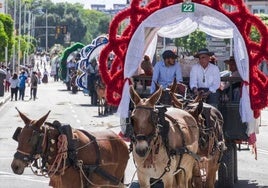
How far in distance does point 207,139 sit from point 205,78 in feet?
6.48

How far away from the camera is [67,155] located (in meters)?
10.9

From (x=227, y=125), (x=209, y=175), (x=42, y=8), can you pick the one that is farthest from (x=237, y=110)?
(x=42, y=8)

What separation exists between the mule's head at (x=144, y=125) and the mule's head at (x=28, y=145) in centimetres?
109

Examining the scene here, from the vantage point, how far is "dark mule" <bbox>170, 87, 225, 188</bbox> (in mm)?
12922

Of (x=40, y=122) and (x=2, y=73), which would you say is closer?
(x=40, y=122)

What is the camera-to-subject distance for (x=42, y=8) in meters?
198

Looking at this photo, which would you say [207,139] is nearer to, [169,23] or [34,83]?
[169,23]

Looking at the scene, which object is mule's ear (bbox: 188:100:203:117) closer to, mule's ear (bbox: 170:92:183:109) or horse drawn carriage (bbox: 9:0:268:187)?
horse drawn carriage (bbox: 9:0:268:187)

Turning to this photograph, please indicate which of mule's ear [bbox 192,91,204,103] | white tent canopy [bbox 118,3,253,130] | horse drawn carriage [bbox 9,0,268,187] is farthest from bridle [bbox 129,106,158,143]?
white tent canopy [bbox 118,3,253,130]

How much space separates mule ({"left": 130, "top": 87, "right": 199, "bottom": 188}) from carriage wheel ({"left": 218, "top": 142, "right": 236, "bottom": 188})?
8.75 ft

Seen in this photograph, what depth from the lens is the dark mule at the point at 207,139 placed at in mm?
12922

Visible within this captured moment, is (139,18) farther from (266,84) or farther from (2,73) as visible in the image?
(2,73)

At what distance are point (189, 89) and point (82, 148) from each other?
4.29 m

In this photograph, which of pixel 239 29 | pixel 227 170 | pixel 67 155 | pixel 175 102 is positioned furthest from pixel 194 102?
pixel 67 155
